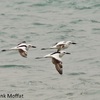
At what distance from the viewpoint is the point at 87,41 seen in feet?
77.5

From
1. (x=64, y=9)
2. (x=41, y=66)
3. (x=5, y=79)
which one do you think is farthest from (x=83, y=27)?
(x=5, y=79)

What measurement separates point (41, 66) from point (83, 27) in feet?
18.1

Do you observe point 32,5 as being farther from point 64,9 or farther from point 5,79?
point 5,79

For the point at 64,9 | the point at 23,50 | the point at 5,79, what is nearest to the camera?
the point at 23,50

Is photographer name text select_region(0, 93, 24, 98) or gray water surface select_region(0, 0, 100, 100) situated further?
gray water surface select_region(0, 0, 100, 100)

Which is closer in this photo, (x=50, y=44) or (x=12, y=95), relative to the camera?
(x=12, y=95)

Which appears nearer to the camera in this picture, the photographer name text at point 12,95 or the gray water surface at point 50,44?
the photographer name text at point 12,95

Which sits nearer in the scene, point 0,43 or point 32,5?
point 0,43

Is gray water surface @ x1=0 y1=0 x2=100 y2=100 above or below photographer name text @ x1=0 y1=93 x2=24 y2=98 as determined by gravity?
below

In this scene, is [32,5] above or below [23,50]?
below

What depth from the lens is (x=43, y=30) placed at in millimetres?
25828

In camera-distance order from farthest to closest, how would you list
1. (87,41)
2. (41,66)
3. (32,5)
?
(32,5) → (87,41) → (41,66)

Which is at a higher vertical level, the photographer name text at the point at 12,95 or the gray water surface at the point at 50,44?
the photographer name text at the point at 12,95

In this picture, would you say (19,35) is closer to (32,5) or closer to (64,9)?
(64,9)
